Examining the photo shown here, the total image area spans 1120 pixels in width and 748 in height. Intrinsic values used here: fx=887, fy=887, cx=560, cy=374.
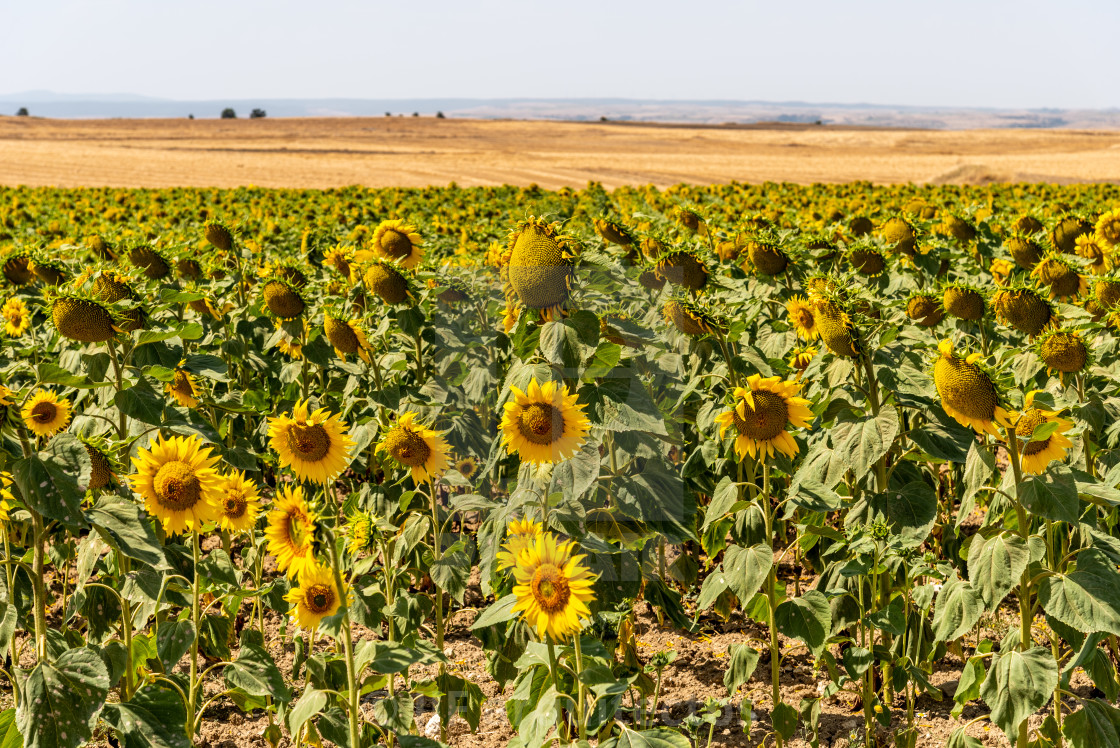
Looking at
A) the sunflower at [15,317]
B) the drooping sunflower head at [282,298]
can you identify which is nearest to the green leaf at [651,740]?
the drooping sunflower head at [282,298]

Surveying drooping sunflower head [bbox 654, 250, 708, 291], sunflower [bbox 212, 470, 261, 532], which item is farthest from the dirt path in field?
sunflower [bbox 212, 470, 261, 532]

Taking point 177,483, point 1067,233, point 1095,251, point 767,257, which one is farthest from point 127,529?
point 1067,233

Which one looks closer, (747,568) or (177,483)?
(177,483)

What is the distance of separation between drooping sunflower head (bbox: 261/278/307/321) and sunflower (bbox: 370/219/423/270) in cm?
71

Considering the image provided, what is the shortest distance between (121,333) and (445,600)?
2.36 m

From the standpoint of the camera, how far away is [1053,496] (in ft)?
7.34

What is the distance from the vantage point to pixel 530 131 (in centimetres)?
7050

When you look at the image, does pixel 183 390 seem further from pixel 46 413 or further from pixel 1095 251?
pixel 1095 251

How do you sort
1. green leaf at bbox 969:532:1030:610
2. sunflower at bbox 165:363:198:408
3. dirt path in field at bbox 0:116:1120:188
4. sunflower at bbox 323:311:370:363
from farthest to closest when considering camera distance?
dirt path in field at bbox 0:116:1120:188, sunflower at bbox 165:363:198:408, sunflower at bbox 323:311:370:363, green leaf at bbox 969:532:1030:610

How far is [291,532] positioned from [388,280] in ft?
4.37

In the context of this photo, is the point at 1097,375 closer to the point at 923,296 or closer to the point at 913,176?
the point at 923,296

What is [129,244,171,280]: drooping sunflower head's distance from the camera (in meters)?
3.64

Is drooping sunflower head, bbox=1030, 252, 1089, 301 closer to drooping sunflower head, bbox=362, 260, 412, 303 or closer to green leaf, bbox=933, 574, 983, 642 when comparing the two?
green leaf, bbox=933, 574, 983, 642

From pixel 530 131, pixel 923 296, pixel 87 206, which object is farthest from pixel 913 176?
pixel 530 131
